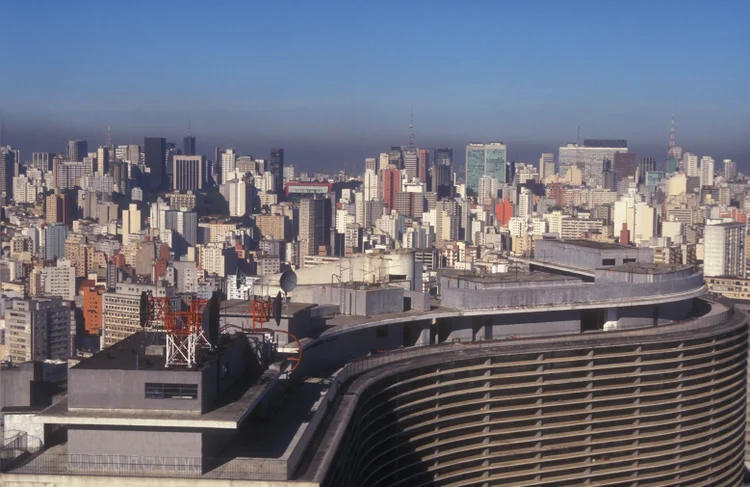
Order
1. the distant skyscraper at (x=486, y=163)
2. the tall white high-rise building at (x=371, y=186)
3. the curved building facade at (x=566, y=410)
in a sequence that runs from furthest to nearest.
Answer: the distant skyscraper at (x=486, y=163) → the tall white high-rise building at (x=371, y=186) → the curved building facade at (x=566, y=410)

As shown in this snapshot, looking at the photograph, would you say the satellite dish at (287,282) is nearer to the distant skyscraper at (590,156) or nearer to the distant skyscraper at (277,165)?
the distant skyscraper at (277,165)

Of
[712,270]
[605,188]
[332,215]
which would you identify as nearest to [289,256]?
[332,215]

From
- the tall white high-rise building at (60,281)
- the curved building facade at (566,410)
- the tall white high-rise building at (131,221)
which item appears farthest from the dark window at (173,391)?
the tall white high-rise building at (131,221)

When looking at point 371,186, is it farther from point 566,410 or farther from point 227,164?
point 566,410

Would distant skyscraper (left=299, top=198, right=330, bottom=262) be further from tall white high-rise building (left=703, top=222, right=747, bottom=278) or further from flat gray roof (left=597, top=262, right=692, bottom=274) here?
flat gray roof (left=597, top=262, right=692, bottom=274)

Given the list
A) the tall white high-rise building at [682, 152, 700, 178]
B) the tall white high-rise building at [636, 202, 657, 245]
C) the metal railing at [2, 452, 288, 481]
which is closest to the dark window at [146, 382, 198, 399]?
the metal railing at [2, 452, 288, 481]

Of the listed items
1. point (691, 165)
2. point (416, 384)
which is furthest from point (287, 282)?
point (691, 165)
